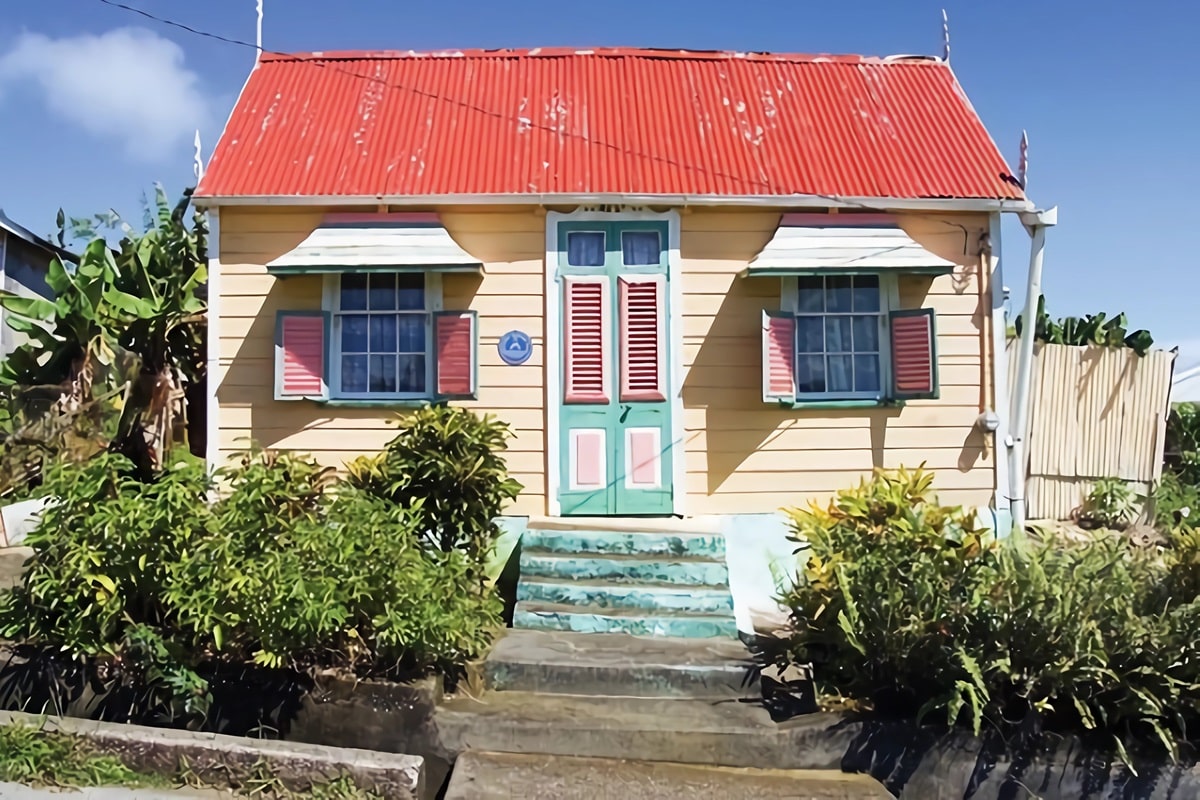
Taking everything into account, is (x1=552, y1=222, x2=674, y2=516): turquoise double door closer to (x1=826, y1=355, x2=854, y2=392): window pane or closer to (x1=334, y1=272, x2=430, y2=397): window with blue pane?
(x1=334, y1=272, x2=430, y2=397): window with blue pane

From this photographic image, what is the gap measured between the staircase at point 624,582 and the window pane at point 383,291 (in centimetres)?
240

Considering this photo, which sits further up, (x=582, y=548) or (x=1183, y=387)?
(x=1183, y=387)

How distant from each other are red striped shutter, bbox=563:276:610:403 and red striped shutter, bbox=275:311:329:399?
208 centimetres

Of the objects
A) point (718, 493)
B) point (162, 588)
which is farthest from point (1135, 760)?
point (162, 588)

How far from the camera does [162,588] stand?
16.0 feet

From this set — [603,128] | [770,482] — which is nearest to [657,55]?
[603,128]

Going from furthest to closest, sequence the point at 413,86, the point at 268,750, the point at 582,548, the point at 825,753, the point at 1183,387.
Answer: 1. the point at 1183,387
2. the point at 413,86
3. the point at 582,548
4. the point at 825,753
5. the point at 268,750

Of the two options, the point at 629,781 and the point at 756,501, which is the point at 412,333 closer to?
the point at 756,501

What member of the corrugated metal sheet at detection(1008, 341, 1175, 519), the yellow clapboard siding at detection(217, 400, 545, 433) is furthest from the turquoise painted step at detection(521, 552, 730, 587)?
the corrugated metal sheet at detection(1008, 341, 1175, 519)

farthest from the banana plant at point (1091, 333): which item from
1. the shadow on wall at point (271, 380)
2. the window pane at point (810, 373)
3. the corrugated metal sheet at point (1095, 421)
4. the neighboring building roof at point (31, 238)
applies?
the neighboring building roof at point (31, 238)

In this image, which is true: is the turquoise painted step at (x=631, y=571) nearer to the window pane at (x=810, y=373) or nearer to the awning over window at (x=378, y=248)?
the window pane at (x=810, y=373)

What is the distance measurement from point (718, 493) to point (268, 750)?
413 cm

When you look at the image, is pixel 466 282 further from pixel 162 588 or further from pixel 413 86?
pixel 162 588

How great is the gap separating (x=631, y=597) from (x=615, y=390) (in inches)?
77.5
